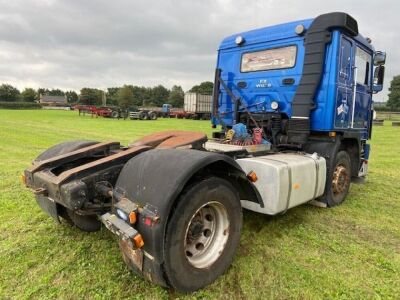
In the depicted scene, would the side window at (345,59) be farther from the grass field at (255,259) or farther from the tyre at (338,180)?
the grass field at (255,259)

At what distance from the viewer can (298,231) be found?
4.06 meters

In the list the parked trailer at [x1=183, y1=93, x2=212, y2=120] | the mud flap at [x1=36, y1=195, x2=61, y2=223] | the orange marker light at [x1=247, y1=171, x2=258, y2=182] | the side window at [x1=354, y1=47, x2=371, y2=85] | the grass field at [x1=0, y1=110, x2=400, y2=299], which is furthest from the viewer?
the parked trailer at [x1=183, y1=93, x2=212, y2=120]

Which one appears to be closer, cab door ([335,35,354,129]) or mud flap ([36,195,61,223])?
mud flap ([36,195,61,223])

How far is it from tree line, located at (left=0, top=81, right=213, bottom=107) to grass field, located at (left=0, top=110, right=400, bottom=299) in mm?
68532

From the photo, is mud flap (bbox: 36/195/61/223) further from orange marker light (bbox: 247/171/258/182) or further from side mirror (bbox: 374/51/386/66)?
side mirror (bbox: 374/51/386/66)

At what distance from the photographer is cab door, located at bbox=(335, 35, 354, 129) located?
4.89 metres

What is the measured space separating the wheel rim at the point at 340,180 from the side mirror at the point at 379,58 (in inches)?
95.6

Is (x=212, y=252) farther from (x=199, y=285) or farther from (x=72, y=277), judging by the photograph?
(x=72, y=277)

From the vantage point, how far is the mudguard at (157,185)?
7.57ft

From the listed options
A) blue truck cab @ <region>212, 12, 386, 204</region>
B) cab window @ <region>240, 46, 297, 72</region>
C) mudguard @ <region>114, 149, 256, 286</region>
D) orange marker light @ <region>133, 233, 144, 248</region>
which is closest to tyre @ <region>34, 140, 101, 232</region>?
mudguard @ <region>114, 149, 256, 286</region>

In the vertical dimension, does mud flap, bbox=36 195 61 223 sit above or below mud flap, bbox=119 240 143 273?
above

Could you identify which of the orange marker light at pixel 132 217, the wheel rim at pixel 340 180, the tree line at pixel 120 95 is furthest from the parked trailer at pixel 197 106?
the orange marker light at pixel 132 217

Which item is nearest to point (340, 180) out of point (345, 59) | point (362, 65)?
point (345, 59)

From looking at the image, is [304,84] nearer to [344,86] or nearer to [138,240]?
[344,86]
